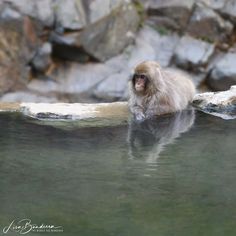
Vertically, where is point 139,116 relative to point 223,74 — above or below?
above

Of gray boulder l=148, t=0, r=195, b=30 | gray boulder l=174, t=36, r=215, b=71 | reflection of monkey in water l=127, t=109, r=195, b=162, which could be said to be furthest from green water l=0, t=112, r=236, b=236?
gray boulder l=148, t=0, r=195, b=30

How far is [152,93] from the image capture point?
22.3 ft

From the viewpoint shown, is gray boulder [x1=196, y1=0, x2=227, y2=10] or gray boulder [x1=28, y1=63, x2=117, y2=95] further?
gray boulder [x1=196, y1=0, x2=227, y2=10]

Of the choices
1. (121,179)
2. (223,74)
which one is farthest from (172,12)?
(121,179)

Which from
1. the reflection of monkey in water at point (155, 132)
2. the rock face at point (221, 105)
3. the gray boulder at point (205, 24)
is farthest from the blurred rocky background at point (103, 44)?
the reflection of monkey in water at point (155, 132)

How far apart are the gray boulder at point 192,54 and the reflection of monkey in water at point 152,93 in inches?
280

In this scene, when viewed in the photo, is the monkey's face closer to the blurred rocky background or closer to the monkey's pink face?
the monkey's pink face

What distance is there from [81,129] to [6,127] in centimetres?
69

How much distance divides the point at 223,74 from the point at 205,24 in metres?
1.41

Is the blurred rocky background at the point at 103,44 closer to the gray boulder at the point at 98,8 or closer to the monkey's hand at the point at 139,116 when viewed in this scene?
the gray boulder at the point at 98,8

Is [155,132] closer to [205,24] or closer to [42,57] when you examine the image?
[42,57]

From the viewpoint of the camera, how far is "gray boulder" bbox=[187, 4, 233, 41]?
563 inches

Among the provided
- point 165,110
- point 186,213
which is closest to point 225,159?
point 186,213

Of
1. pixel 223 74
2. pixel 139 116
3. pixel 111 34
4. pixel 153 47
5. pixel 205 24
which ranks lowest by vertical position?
pixel 223 74
